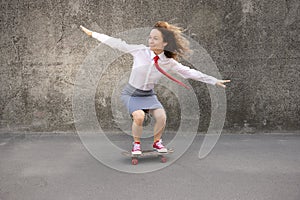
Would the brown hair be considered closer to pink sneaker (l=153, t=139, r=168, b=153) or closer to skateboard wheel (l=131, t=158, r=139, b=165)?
pink sneaker (l=153, t=139, r=168, b=153)

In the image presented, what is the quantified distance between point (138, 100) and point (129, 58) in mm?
874

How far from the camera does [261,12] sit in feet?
11.5

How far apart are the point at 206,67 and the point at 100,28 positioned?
125cm

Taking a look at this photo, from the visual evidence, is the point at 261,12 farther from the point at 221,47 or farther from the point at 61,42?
the point at 61,42

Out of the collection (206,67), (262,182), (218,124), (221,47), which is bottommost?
(262,182)

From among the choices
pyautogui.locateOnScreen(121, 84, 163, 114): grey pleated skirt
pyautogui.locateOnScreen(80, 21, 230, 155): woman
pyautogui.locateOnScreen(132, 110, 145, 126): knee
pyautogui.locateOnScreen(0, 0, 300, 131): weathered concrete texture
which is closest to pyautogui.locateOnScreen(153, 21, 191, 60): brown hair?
pyautogui.locateOnScreen(80, 21, 230, 155): woman

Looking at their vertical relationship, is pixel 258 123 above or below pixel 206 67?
below

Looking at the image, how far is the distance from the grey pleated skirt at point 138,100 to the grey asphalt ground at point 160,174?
18.5 inches

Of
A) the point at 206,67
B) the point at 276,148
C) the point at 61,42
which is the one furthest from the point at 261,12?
the point at 61,42

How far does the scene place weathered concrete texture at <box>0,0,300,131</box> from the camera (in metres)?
3.53

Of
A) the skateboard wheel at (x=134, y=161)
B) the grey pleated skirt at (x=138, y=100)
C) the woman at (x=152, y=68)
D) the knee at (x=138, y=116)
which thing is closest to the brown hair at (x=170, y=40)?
the woman at (x=152, y=68)

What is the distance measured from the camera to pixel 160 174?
247cm

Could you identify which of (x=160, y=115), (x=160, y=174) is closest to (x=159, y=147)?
(x=160, y=115)

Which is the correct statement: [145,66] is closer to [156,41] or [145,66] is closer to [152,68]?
[152,68]
